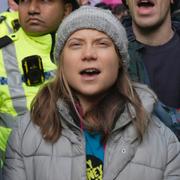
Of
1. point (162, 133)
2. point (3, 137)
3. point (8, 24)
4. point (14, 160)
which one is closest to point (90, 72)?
point (162, 133)

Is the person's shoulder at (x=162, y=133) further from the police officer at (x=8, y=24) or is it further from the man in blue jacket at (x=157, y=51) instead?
the police officer at (x=8, y=24)

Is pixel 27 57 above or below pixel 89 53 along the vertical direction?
below

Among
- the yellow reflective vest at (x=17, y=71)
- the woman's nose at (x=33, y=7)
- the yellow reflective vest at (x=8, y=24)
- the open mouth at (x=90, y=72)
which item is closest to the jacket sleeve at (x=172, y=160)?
the open mouth at (x=90, y=72)

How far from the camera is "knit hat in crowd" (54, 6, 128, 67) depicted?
9.67 feet

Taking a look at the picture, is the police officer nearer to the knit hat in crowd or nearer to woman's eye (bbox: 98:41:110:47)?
the knit hat in crowd

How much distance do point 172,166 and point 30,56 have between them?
3.98 ft

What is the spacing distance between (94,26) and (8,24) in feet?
3.91

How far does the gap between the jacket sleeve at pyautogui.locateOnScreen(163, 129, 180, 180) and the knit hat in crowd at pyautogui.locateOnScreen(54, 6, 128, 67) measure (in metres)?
0.50

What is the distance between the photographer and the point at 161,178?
2.84 metres

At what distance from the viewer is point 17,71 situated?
141 inches

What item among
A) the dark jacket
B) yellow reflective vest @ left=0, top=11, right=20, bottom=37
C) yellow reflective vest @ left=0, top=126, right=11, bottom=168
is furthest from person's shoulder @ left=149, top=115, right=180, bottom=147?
yellow reflective vest @ left=0, top=11, right=20, bottom=37

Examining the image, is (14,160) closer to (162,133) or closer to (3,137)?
(3,137)

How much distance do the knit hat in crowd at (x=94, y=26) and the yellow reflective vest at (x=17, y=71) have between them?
0.57 m

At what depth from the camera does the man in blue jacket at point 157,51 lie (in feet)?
11.4
